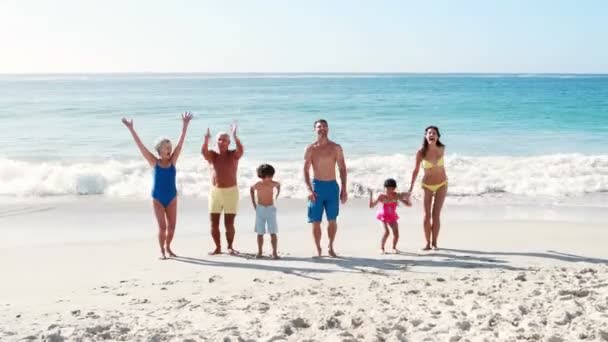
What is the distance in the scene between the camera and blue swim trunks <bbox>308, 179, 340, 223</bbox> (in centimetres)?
726

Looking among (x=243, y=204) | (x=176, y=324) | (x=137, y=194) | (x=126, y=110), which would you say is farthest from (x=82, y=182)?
(x=126, y=110)

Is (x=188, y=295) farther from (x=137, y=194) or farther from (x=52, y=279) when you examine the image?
(x=137, y=194)

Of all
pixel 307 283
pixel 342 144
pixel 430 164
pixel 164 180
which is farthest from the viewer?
pixel 342 144

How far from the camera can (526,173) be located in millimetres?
15227

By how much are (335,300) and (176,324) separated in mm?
1420

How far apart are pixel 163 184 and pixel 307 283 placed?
7.09 ft

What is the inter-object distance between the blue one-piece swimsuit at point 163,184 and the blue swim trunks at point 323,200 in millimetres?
1634

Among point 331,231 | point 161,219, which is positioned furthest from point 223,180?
point 331,231

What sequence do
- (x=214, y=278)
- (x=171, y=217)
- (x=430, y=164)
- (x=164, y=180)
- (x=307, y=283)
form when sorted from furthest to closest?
(x=430, y=164)
(x=171, y=217)
(x=164, y=180)
(x=214, y=278)
(x=307, y=283)

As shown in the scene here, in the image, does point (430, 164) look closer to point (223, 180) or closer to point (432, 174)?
point (432, 174)

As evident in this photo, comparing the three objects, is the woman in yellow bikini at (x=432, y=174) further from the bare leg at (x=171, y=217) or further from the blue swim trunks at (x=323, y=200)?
the bare leg at (x=171, y=217)

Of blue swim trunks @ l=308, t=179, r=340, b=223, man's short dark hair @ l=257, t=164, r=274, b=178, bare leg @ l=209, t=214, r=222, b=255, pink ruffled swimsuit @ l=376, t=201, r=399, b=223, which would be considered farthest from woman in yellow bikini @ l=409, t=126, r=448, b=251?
bare leg @ l=209, t=214, r=222, b=255

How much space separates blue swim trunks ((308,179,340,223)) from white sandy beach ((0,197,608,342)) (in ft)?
1.72

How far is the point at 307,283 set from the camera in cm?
620
